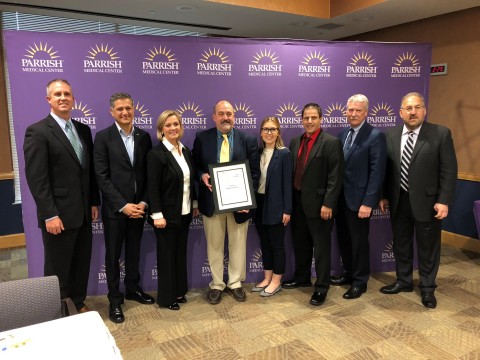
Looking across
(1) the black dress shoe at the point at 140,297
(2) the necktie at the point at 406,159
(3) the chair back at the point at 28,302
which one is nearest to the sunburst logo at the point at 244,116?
(2) the necktie at the point at 406,159

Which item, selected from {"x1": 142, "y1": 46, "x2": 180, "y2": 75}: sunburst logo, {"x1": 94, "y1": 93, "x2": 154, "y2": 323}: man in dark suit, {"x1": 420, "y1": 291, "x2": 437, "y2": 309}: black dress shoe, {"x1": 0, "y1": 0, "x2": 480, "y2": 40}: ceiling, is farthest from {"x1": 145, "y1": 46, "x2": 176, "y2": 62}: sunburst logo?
{"x1": 420, "y1": 291, "x2": 437, "y2": 309}: black dress shoe

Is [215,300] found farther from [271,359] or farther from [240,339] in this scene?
[271,359]

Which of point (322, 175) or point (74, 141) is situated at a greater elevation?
point (74, 141)

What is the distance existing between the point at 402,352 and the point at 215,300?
5.19 ft

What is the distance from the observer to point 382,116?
402 centimetres

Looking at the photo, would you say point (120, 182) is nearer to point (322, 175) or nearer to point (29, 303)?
point (29, 303)

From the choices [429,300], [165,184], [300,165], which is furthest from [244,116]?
[429,300]

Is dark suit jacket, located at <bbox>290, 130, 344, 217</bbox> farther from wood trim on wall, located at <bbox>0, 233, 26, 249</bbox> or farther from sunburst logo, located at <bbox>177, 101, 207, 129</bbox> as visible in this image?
wood trim on wall, located at <bbox>0, 233, 26, 249</bbox>

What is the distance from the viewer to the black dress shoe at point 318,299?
137 inches

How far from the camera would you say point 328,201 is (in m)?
3.31

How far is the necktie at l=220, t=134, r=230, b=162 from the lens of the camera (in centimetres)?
335

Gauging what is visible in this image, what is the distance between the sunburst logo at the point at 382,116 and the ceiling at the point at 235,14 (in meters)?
1.47

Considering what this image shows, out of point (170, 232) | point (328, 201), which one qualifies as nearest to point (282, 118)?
point (328, 201)

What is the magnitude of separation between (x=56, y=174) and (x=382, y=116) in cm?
312
